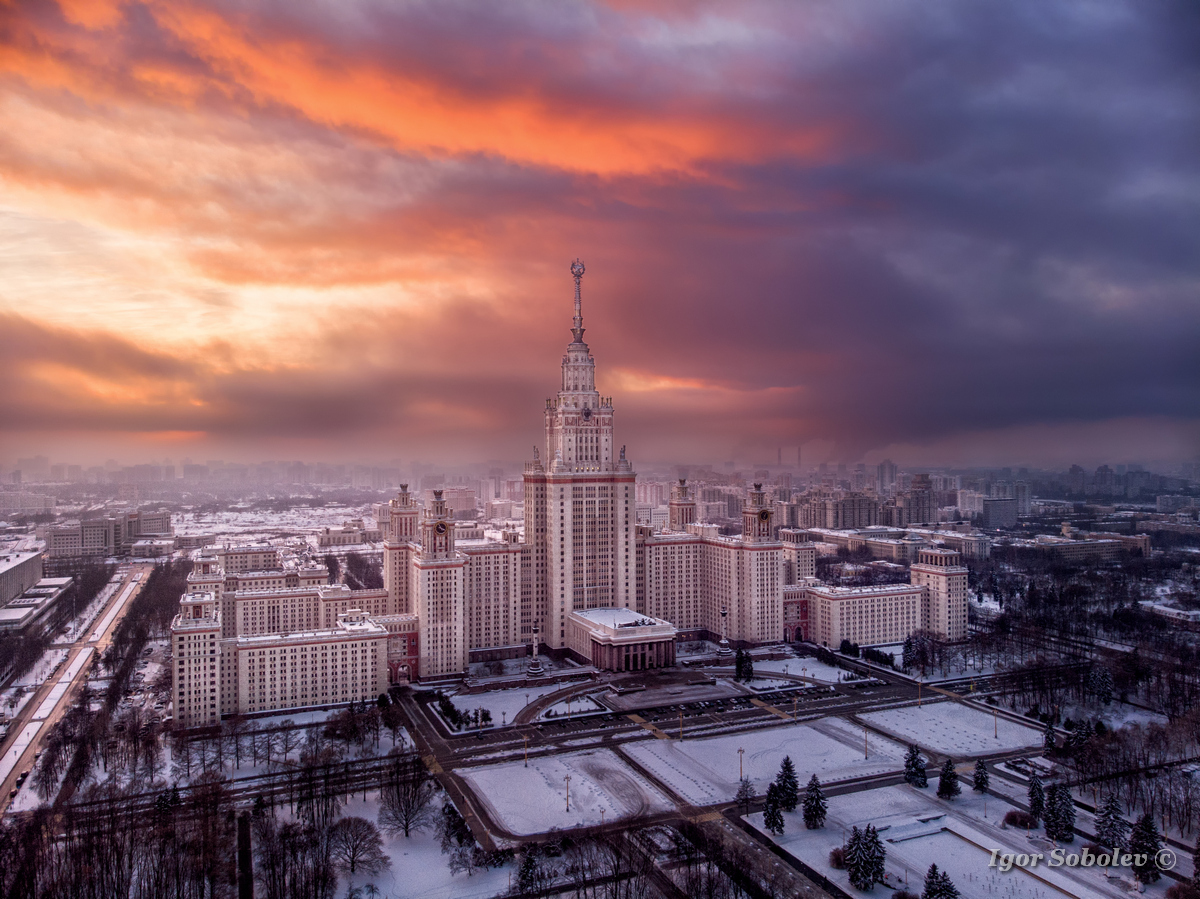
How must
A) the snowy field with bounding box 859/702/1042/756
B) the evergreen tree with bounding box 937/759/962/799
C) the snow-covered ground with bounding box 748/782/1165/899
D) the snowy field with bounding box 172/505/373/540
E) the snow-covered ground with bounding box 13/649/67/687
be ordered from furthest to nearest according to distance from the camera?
the snowy field with bounding box 172/505/373/540 → the snow-covered ground with bounding box 13/649/67/687 → the snowy field with bounding box 859/702/1042/756 → the evergreen tree with bounding box 937/759/962/799 → the snow-covered ground with bounding box 748/782/1165/899

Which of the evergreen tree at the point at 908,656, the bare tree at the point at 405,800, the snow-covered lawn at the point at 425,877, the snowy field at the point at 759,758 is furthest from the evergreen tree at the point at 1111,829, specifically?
the evergreen tree at the point at 908,656

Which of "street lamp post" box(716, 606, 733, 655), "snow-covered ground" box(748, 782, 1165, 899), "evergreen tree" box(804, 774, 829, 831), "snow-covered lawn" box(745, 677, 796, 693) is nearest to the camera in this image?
"snow-covered ground" box(748, 782, 1165, 899)

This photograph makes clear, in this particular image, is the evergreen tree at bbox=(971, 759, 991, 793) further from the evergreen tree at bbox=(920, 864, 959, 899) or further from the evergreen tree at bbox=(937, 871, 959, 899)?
the evergreen tree at bbox=(937, 871, 959, 899)

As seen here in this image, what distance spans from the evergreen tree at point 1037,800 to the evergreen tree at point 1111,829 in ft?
8.10

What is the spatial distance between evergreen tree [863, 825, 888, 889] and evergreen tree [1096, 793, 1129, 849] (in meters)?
8.23

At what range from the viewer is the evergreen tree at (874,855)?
27.7 m

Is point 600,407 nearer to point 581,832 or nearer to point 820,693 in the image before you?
point 820,693

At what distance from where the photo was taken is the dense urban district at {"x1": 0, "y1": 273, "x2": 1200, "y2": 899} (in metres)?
29.1

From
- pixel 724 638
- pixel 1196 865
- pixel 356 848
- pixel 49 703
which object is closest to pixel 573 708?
pixel 724 638

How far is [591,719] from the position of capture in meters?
46.2

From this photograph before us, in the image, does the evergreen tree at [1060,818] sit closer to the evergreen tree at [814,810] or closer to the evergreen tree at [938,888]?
the evergreen tree at [938,888]

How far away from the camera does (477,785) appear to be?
37.0 meters

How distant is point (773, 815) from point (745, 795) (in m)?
2.69

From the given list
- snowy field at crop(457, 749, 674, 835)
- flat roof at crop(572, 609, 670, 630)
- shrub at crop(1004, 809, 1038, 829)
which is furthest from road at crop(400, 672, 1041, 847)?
shrub at crop(1004, 809, 1038, 829)
